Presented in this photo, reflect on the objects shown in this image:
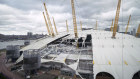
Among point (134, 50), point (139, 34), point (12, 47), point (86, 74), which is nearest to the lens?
point (86, 74)

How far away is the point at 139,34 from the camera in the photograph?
123ft

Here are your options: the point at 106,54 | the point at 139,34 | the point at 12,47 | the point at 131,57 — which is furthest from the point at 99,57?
the point at 12,47

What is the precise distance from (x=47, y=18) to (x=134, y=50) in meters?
43.8

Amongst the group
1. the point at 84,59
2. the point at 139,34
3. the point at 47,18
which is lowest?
the point at 84,59

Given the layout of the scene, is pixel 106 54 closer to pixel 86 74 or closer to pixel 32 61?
pixel 86 74

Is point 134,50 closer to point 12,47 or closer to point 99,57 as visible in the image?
point 99,57

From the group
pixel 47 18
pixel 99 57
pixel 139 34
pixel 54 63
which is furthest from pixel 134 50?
pixel 47 18

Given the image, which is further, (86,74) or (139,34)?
(139,34)

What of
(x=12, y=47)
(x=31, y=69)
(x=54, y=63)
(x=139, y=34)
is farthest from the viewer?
(x=139, y=34)

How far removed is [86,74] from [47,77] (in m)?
10.4

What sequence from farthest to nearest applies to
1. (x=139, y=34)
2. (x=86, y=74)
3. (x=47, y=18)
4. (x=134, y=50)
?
(x=47, y=18), (x=139, y=34), (x=134, y=50), (x=86, y=74)

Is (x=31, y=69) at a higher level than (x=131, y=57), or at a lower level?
lower

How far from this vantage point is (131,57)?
21.3 meters

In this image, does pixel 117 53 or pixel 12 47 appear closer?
pixel 117 53
